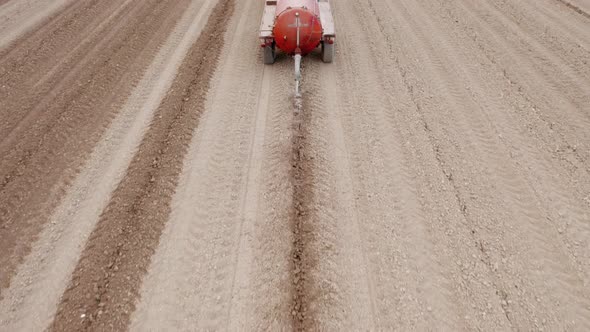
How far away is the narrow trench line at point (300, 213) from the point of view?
5363mm

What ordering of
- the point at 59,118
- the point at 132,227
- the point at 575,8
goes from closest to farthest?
the point at 132,227
the point at 59,118
the point at 575,8

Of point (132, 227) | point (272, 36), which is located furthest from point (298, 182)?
point (272, 36)

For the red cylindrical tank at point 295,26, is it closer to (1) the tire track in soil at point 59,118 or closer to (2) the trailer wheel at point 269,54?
(2) the trailer wheel at point 269,54

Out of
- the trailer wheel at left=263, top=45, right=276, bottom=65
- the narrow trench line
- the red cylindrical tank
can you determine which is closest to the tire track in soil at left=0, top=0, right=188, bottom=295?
the trailer wheel at left=263, top=45, right=276, bottom=65

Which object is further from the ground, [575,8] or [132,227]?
[575,8]

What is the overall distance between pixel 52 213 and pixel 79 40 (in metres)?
7.10

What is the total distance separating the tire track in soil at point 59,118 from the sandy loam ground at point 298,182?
5cm

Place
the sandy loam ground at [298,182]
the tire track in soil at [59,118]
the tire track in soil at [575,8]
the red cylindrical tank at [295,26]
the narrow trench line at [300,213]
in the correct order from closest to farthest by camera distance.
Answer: the narrow trench line at [300,213], the sandy loam ground at [298,182], the tire track in soil at [59,118], the red cylindrical tank at [295,26], the tire track in soil at [575,8]

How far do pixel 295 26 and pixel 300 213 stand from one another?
4756 millimetres

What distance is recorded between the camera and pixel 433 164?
747 centimetres

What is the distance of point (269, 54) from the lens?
1034cm

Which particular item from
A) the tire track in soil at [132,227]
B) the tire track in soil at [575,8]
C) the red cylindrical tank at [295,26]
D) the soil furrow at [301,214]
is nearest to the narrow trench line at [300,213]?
the soil furrow at [301,214]

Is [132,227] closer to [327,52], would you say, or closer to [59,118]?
[59,118]

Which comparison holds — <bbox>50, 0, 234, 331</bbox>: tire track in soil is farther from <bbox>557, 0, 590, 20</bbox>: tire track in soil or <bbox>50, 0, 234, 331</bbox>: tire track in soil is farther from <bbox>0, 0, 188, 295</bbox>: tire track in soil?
<bbox>557, 0, 590, 20</bbox>: tire track in soil
